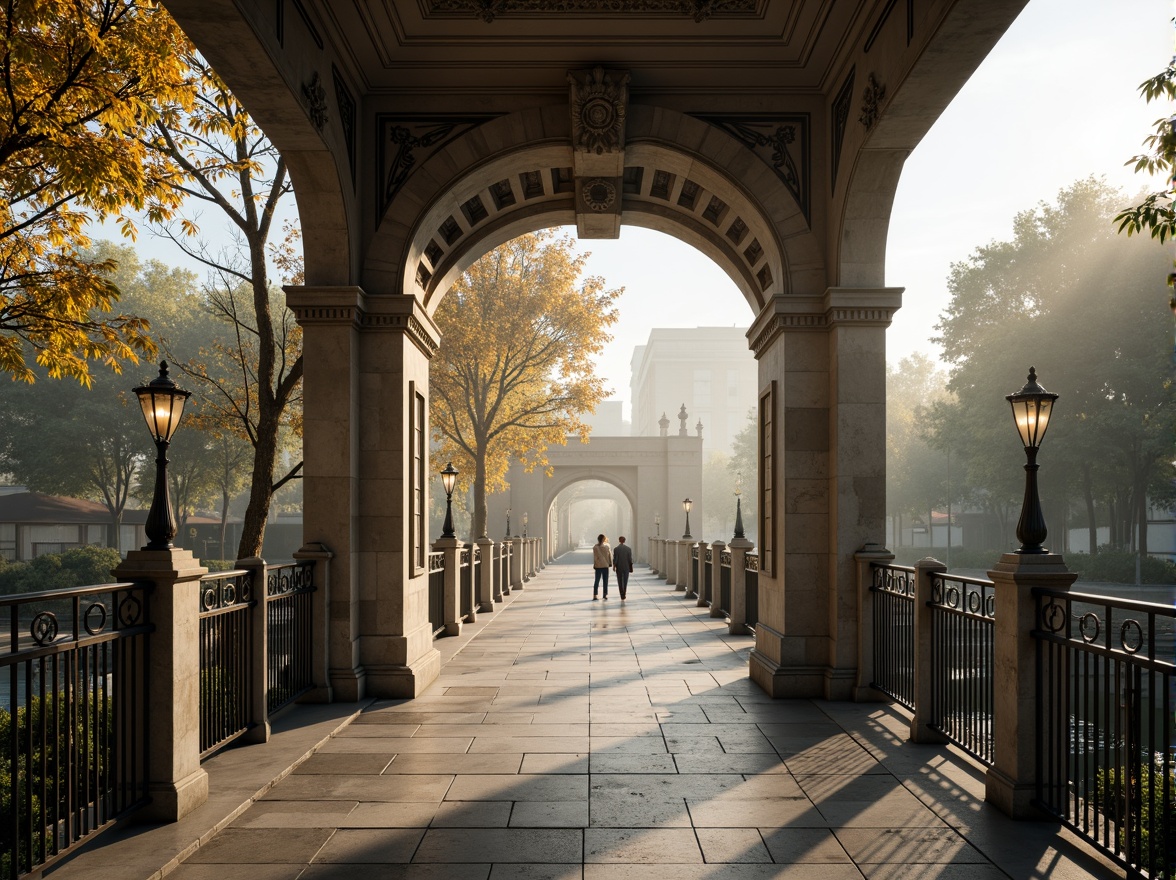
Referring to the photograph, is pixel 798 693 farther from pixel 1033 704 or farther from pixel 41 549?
pixel 41 549

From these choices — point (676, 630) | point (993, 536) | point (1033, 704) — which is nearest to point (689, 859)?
point (1033, 704)

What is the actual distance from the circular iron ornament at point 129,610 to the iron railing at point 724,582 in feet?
45.8

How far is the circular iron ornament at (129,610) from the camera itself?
217 inches

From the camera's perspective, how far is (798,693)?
9.64 m

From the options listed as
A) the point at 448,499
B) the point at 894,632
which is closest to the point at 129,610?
the point at 894,632

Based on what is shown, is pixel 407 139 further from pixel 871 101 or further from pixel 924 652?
pixel 924 652

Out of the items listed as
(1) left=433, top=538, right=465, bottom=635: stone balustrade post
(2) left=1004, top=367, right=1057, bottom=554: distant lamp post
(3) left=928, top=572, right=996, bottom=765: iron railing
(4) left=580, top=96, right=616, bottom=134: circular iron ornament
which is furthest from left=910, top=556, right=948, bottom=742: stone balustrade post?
(1) left=433, top=538, right=465, bottom=635: stone balustrade post

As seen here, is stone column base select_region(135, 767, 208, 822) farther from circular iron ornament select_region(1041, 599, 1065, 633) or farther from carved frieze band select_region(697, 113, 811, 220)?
carved frieze band select_region(697, 113, 811, 220)

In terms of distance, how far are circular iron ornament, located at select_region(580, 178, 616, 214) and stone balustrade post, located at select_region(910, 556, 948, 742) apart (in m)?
6.04

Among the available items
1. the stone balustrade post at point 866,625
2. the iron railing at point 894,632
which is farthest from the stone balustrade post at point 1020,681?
the stone balustrade post at point 866,625

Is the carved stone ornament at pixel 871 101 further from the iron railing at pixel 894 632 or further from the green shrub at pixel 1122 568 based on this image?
the green shrub at pixel 1122 568

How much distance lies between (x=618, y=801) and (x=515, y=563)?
23.0 metres

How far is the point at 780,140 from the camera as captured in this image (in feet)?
33.4

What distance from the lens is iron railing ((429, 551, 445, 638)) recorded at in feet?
47.0
